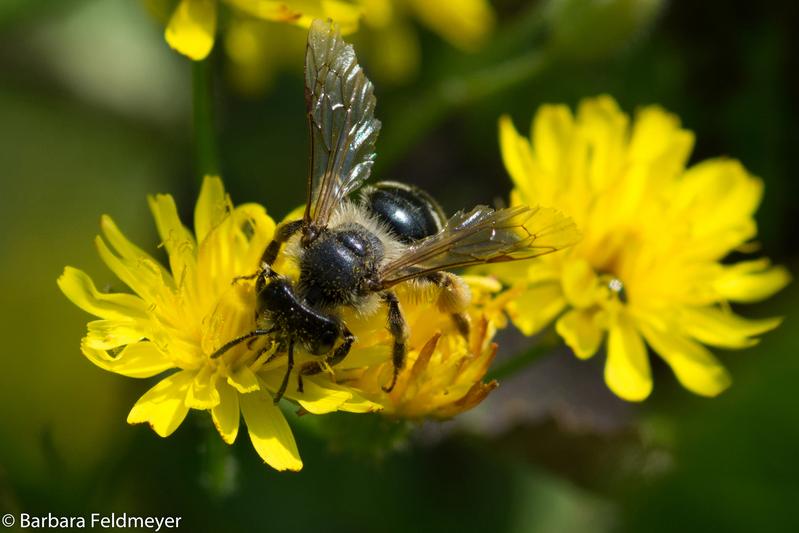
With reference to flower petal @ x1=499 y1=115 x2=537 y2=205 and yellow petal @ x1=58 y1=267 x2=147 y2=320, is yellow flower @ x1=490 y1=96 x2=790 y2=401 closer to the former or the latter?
flower petal @ x1=499 y1=115 x2=537 y2=205

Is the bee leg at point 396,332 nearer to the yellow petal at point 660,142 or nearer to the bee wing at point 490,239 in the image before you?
the bee wing at point 490,239

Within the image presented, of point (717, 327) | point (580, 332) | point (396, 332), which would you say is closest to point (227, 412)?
point (396, 332)

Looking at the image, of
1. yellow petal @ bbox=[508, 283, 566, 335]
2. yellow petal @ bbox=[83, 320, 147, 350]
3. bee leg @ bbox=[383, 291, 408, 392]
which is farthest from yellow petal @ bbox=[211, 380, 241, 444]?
yellow petal @ bbox=[508, 283, 566, 335]

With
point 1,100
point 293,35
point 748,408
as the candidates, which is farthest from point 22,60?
point 748,408

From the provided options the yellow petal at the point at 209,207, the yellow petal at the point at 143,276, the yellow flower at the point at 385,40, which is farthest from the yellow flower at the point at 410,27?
the yellow petal at the point at 143,276

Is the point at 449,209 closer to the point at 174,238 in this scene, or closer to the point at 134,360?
the point at 174,238

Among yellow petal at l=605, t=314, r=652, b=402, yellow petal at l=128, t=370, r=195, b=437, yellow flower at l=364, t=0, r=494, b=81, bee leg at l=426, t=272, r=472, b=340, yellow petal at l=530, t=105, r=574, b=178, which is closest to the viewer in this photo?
yellow petal at l=128, t=370, r=195, b=437
